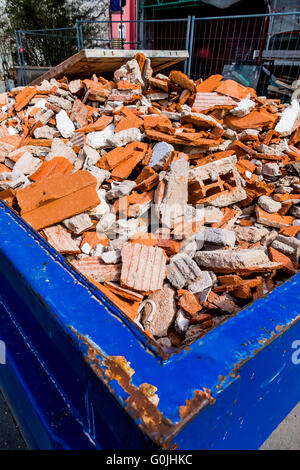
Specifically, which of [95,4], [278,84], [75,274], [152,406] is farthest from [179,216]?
[95,4]

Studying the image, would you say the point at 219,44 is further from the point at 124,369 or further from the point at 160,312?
the point at 124,369

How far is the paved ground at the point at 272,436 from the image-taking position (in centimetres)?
158

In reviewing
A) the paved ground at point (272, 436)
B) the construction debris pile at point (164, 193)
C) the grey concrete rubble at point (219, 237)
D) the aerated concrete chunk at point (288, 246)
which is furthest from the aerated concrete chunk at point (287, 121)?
the paved ground at point (272, 436)

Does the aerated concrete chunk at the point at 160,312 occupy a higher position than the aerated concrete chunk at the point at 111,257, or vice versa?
the aerated concrete chunk at the point at 111,257

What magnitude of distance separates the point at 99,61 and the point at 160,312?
182 inches

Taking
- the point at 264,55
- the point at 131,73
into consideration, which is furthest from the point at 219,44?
the point at 131,73

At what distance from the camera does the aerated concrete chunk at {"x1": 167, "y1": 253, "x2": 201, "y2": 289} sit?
6.33 feet

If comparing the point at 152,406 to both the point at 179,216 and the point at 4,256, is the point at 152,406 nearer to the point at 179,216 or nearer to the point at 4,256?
the point at 4,256

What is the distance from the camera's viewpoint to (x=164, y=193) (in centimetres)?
257

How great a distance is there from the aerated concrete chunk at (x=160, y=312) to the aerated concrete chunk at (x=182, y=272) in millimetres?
69

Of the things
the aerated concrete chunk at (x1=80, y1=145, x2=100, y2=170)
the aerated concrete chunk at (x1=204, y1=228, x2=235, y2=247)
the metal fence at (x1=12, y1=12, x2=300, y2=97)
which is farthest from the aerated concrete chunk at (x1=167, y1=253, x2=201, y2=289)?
the metal fence at (x1=12, y1=12, x2=300, y2=97)

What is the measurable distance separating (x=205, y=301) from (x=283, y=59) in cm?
916

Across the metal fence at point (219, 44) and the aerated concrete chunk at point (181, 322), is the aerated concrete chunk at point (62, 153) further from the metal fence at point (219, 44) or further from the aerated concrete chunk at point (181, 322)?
the metal fence at point (219, 44)

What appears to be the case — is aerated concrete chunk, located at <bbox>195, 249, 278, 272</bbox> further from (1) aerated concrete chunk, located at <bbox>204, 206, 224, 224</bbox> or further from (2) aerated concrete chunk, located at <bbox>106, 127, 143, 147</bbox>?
(2) aerated concrete chunk, located at <bbox>106, 127, 143, 147</bbox>
